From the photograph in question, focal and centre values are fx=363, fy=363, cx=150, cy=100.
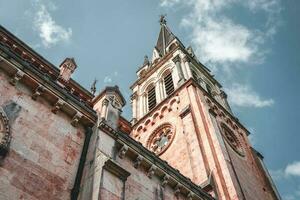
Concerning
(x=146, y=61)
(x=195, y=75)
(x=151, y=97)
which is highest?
(x=146, y=61)

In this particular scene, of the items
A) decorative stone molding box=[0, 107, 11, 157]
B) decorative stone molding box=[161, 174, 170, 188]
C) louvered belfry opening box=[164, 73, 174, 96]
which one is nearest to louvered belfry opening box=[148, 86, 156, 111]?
louvered belfry opening box=[164, 73, 174, 96]

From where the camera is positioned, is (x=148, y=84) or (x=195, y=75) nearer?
(x=195, y=75)

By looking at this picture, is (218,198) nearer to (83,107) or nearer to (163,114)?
(83,107)

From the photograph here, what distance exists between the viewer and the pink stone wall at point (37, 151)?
843 centimetres

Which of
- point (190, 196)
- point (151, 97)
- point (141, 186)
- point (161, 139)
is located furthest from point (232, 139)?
point (141, 186)

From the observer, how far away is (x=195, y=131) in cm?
2189

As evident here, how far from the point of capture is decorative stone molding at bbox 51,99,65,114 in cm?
1109

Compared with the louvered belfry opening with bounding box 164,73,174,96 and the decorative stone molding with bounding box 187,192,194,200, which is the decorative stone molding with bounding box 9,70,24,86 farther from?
the louvered belfry opening with bounding box 164,73,174,96

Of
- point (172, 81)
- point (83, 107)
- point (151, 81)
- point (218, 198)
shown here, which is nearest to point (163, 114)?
point (172, 81)

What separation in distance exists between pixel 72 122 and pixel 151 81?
22950mm

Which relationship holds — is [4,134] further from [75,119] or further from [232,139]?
[232,139]

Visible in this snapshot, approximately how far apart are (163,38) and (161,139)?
2259cm

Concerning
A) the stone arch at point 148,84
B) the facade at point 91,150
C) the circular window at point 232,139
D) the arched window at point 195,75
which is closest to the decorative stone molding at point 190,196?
the facade at point 91,150

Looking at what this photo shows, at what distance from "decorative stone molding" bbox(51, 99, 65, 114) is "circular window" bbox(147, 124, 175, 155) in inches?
513
